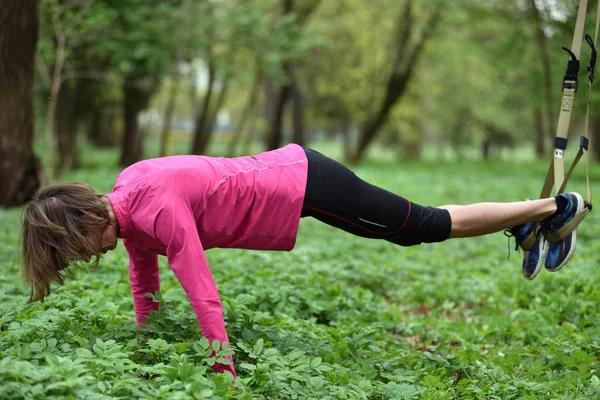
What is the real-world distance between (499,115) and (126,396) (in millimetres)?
36801

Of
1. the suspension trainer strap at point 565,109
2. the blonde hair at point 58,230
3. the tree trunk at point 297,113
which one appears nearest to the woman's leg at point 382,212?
the suspension trainer strap at point 565,109

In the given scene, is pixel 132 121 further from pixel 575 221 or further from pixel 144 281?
pixel 575 221

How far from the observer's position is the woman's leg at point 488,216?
463 centimetres

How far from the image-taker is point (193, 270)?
363 cm

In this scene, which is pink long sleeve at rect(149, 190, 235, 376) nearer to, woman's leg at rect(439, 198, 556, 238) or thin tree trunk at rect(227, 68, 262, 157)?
woman's leg at rect(439, 198, 556, 238)

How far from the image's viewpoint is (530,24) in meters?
22.8

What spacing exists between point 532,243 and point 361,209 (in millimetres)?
1550

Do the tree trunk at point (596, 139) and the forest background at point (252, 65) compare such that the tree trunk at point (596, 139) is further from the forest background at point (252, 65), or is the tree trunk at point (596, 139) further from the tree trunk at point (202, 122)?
A: the tree trunk at point (202, 122)

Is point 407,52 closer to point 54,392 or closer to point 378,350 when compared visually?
point 378,350

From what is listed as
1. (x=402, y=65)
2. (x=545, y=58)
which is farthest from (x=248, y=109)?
(x=545, y=58)

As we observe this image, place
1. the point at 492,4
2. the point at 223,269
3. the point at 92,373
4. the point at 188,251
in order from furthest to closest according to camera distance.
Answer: the point at 492,4 → the point at 223,269 → the point at 188,251 → the point at 92,373

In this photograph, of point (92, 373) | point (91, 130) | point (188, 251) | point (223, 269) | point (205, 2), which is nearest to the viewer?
point (92, 373)

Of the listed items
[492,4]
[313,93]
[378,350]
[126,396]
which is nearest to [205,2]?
[492,4]

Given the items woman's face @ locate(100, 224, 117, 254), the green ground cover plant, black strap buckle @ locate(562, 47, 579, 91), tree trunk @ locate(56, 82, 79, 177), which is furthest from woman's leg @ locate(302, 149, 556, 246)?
tree trunk @ locate(56, 82, 79, 177)
